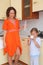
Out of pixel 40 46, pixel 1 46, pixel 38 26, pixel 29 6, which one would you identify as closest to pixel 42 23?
pixel 38 26

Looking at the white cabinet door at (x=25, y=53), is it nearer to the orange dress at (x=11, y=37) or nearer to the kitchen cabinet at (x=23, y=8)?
the orange dress at (x=11, y=37)

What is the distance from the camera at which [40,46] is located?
2.23 meters

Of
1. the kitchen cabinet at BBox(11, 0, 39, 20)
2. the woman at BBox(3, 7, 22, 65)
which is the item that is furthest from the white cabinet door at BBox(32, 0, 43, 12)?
the woman at BBox(3, 7, 22, 65)

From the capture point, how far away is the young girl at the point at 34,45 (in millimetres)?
2121

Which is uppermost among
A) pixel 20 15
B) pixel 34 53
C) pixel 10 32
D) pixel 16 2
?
pixel 16 2

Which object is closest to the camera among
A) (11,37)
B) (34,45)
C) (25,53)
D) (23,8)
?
(34,45)

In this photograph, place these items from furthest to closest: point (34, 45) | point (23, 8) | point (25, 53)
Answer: point (23, 8) → point (25, 53) → point (34, 45)

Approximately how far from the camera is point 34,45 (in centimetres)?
215

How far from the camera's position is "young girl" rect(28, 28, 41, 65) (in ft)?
6.96

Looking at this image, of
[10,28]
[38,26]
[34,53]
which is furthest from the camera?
[38,26]

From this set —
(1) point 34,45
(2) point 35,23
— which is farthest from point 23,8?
(1) point 34,45

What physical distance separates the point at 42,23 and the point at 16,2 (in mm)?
679

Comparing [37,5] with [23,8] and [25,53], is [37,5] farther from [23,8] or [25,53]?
[25,53]

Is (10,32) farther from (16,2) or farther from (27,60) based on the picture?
(16,2)
